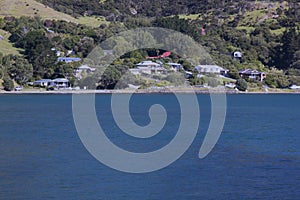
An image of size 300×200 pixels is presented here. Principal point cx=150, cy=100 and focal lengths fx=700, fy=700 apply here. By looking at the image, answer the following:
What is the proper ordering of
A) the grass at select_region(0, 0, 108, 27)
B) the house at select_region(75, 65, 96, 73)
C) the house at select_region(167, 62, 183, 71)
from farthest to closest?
the grass at select_region(0, 0, 108, 27), the house at select_region(167, 62, 183, 71), the house at select_region(75, 65, 96, 73)

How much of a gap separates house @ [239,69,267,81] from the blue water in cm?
3770

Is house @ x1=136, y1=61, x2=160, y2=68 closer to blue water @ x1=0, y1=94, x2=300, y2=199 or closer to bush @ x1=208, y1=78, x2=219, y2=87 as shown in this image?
bush @ x1=208, y1=78, x2=219, y2=87

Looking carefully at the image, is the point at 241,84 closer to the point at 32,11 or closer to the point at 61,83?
the point at 61,83

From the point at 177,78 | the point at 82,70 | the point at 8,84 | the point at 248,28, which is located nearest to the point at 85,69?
Result: the point at 82,70

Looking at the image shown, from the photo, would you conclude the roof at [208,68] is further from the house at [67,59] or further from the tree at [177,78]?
the house at [67,59]

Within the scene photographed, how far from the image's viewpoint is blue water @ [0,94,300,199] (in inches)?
789

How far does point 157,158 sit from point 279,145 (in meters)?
7.02

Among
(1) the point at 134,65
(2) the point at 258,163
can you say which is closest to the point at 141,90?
(1) the point at 134,65

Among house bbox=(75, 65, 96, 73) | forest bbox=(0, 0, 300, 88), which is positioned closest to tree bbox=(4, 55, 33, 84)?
forest bbox=(0, 0, 300, 88)

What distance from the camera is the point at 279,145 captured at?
30.4 metres

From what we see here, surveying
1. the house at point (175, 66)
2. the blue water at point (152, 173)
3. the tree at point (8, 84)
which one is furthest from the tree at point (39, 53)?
the blue water at point (152, 173)

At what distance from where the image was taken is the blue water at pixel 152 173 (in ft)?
65.8

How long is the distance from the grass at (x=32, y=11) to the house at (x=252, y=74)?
2822 centimetres

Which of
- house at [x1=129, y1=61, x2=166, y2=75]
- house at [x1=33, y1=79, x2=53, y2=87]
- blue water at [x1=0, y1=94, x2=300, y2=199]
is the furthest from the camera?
Result: house at [x1=129, y1=61, x2=166, y2=75]
